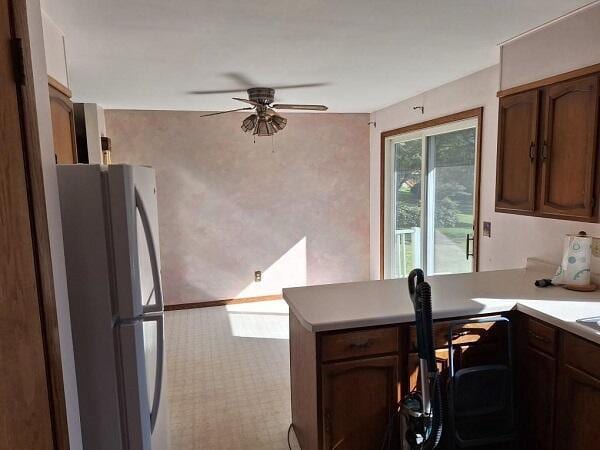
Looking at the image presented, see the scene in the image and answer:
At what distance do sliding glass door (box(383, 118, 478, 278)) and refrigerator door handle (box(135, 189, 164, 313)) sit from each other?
2.58 metres

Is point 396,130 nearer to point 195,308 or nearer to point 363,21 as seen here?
point 363,21

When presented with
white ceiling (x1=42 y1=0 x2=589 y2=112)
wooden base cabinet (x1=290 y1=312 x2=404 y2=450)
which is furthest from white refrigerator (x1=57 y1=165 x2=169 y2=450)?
white ceiling (x1=42 y1=0 x2=589 y2=112)

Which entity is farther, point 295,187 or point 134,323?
point 295,187

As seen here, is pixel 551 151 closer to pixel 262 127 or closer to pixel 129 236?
pixel 262 127

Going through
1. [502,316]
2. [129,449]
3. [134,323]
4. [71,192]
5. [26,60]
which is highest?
[26,60]

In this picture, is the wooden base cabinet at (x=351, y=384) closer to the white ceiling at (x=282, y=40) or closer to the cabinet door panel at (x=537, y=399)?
the cabinet door panel at (x=537, y=399)

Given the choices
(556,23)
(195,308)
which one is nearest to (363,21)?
(556,23)

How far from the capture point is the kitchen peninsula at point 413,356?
1794mm

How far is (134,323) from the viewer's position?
1513mm

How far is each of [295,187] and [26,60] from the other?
4.12m

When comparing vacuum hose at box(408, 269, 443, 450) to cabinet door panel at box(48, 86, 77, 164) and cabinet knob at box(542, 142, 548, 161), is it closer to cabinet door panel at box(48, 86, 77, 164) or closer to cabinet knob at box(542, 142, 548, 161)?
cabinet knob at box(542, 142, 548, 161)

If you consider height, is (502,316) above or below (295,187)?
below

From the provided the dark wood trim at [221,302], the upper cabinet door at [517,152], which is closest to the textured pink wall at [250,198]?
the dark wood trim at [221,302]

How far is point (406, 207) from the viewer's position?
15.2 ft
